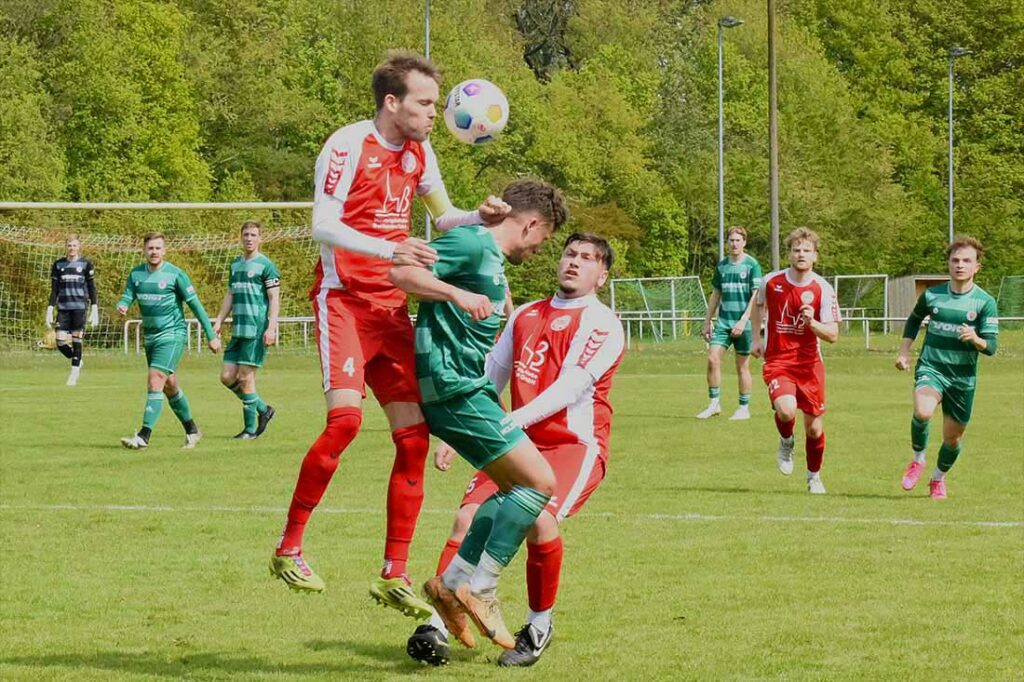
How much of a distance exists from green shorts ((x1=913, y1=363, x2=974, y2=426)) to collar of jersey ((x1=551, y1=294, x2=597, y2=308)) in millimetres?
6351

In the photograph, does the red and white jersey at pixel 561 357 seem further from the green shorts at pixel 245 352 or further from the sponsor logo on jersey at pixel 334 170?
the green shorts at pixel 245 352

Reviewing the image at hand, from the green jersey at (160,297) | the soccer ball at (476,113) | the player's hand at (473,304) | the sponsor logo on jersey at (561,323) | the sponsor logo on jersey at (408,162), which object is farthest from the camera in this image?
the green jersey at (160,297)

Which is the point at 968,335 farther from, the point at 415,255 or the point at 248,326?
the point at 248,326

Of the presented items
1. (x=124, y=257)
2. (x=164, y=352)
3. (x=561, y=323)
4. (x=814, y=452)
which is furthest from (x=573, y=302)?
(x=124, y=257)

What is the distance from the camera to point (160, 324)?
55.5ft

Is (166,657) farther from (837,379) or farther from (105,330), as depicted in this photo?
(105,330)

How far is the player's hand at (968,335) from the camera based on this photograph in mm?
12539

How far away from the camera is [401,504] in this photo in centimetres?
725

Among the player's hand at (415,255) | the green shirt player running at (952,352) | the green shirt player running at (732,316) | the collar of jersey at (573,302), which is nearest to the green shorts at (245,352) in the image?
the green shirt player running at (732,316)

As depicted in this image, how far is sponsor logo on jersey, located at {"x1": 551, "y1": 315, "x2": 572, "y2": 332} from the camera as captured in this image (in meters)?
7.33

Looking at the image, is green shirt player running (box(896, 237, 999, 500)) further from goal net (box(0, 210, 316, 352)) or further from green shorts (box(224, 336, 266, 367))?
goal net (box(0, 210, 316, 352))

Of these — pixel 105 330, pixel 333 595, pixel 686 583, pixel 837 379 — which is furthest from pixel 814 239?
pixel 105 330

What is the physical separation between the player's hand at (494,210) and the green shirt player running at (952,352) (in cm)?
694

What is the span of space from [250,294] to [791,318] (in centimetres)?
679
